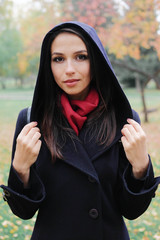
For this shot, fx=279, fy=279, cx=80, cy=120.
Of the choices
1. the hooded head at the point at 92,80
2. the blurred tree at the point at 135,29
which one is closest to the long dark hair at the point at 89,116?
the hooded head at the point at 92,80

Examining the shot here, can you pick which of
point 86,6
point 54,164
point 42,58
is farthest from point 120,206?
point 86,6

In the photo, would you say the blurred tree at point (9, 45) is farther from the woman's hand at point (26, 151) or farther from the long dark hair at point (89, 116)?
the woman's hand at point (26, 151)

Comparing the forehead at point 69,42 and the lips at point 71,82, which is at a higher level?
the forehead at point 69,42

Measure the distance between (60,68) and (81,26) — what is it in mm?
267

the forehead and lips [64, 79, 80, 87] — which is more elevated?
the forehead

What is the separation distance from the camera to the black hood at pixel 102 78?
5.27 feet

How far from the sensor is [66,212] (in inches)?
63.2

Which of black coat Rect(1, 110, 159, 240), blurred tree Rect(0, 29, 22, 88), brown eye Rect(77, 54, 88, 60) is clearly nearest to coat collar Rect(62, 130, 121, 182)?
black coat Rect(1, 110, 159, 240)

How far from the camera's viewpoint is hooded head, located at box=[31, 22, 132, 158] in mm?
1616

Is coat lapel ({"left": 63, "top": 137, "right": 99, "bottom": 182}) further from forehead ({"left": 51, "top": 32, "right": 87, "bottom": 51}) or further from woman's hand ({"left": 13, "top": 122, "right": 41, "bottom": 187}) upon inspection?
forehead ({"left": 51, "top": 32, "right": 87, "bottom": 51})

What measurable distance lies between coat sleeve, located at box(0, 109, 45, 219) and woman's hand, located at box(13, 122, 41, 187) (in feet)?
0.14

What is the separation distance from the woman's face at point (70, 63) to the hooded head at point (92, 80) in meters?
0.03

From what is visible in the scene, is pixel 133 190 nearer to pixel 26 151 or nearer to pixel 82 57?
pixel 26 151

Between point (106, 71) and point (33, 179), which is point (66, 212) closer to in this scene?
point (33, 179)
